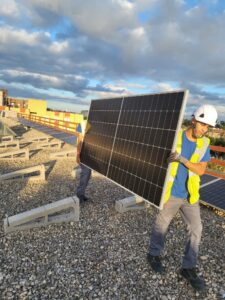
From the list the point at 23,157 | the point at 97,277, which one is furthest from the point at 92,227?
the point at 23,157

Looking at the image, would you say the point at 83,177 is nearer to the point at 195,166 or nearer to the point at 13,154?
the point at 195,166

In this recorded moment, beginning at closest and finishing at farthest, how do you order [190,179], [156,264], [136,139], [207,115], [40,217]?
1. [207,115]
2. [190,179]
3. [156,264]
4. [136,139]
5. [40,217]

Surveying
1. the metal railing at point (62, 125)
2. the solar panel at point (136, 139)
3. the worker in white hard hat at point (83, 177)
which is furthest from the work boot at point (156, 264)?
the metal railing at point (62, 125)

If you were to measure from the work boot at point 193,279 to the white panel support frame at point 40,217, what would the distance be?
2988 millimetres

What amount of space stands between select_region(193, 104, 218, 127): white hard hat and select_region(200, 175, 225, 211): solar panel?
3724 millimetres

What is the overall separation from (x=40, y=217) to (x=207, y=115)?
444 centimetres

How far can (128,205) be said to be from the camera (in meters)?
→ 7.84

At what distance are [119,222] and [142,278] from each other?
2267 mm

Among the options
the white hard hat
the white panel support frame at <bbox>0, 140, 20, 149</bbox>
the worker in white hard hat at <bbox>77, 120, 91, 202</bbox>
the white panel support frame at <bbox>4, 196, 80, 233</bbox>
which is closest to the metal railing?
the white panel support frame at <bbox>0, 140, 20, 149</bbox>

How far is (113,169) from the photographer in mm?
6859

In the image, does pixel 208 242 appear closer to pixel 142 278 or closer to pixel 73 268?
pixel 142 278

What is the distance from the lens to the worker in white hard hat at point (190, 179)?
456 centimetres

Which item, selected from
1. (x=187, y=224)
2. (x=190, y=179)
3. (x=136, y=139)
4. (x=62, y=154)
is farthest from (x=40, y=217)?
(x=62, y=154)

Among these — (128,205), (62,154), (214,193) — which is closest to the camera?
(128,205)
